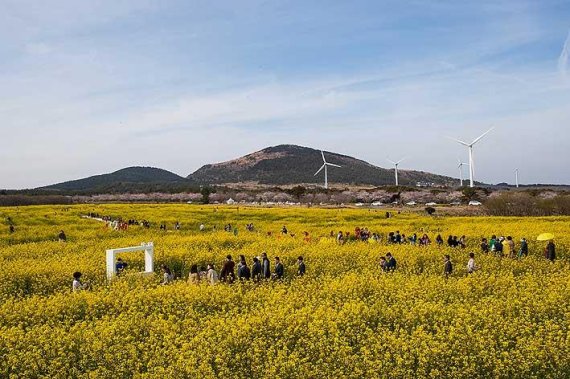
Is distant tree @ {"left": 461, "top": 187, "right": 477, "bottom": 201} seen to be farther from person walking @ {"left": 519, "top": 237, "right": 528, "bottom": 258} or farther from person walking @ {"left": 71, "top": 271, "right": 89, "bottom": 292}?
person walking @ {"left": 71, "top": 271, "right": 89, "bottom": 292}

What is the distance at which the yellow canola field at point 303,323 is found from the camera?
12000 mm

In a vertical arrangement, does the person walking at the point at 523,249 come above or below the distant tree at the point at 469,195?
below

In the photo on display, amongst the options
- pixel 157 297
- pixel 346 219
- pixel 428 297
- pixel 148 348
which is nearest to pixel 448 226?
pixel 346 219

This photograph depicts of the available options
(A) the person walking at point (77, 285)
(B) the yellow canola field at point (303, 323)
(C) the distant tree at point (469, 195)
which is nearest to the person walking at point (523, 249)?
(B) the yellow canola field at point (303, 323)

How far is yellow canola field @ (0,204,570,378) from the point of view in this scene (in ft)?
39.4

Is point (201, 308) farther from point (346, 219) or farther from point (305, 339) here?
point (346, 219)

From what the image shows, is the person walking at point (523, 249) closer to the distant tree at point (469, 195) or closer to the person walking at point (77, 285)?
the person walking at point (77, 285)

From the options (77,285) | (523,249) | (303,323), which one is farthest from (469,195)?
(303,323)

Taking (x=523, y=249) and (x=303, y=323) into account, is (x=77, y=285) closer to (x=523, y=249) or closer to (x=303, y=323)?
(x=303, y=323)

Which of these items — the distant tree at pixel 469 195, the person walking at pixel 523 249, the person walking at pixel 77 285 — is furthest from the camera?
the distant tree at pixel 469 195

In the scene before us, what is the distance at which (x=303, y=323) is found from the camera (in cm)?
1459

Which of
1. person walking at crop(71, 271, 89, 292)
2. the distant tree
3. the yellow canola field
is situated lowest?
the yellow canola field

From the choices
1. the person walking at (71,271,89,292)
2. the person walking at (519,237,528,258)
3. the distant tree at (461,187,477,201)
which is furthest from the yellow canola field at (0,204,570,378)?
the distant tree at (461,187,477,201)

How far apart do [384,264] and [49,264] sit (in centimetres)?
1512
